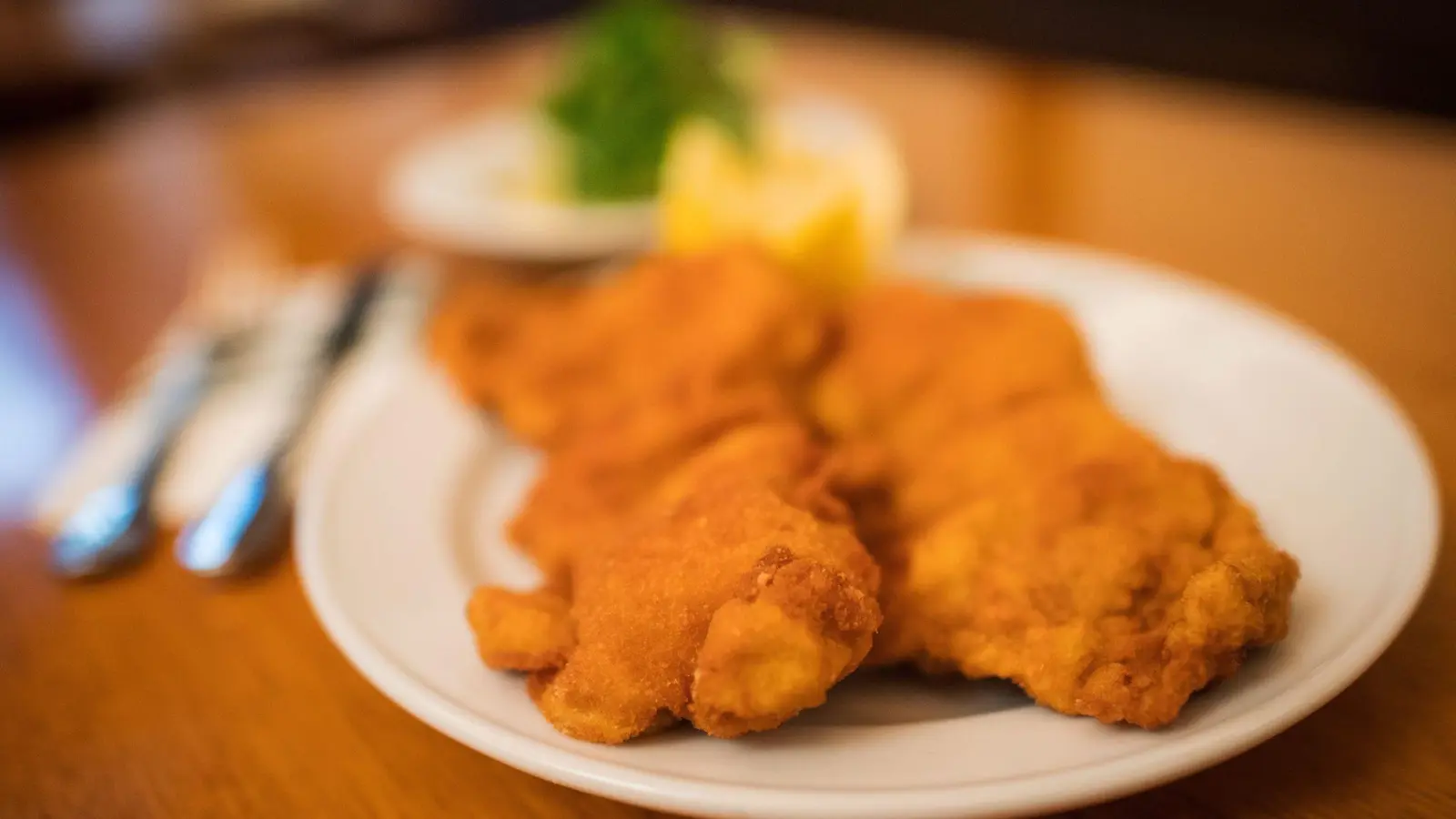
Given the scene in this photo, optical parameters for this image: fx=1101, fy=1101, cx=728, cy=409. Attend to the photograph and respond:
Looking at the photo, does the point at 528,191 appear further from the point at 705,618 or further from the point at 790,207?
the point at 705,618

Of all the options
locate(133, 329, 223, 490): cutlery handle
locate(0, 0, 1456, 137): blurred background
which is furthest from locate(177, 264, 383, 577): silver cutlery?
locate(0, 0, 1456, 137): blurred background

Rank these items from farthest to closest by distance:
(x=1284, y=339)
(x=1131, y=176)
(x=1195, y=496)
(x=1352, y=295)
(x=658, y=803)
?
1. (x=1131, y=176)
2. (x=1352, y=295)
3. (x=1284, y=339)
4. (x=1195, y=496)
5. (x=658, y=803)

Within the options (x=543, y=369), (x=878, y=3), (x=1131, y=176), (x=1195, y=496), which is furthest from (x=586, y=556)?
(x=878, y=3)

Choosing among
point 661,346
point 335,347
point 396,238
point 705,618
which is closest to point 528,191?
point 396,238

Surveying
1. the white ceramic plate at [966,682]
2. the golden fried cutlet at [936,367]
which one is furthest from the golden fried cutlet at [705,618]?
the golden fried cutlet at [936,367]

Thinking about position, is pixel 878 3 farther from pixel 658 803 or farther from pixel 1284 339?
pixel 658 803
